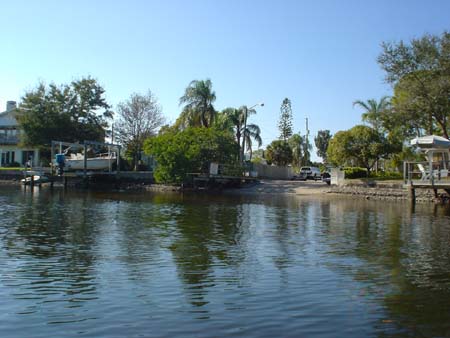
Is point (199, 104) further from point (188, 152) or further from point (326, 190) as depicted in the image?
point (326, 190)

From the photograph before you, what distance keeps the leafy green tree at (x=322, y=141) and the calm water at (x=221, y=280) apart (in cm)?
8651

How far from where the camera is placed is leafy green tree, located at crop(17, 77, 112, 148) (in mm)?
63469

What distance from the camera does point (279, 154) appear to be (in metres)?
74.1

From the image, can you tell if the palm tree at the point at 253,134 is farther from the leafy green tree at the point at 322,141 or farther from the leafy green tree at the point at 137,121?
the leafy green tree at the point at 322,141

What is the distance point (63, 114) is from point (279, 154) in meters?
30.1

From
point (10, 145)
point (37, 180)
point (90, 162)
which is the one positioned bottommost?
point (37, 180)

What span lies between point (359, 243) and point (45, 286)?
32.3ft

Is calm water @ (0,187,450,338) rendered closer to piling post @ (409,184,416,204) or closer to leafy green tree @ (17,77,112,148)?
piling post @ (409,184,416,204)

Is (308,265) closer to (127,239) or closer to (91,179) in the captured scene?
(127,239)

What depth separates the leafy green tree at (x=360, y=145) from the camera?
4995 cm

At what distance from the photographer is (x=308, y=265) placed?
12.5 m

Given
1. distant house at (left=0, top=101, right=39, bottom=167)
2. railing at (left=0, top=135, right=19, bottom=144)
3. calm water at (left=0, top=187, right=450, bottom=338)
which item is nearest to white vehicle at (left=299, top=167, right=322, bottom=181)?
distant house at (left=0, top=101, right=39, bottom=167)

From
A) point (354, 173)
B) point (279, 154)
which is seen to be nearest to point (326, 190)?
point (354, 173)

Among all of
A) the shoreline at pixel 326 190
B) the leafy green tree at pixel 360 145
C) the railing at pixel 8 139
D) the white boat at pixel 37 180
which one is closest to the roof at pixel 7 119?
the railing at pixel 8 139
